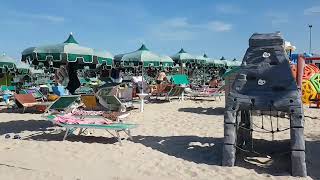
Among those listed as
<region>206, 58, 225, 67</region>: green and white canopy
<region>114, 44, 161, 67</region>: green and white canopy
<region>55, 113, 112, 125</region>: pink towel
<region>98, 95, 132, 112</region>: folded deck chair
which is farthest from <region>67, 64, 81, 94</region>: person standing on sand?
<region>206, 58, 225, 67</region>: green and white canopy

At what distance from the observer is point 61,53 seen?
338 inches

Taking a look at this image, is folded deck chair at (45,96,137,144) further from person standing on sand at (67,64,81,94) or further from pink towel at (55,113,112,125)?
person standing on sand at (67,64,81,94)

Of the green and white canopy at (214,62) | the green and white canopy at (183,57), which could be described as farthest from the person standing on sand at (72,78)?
the green and white canopy at (214,62)

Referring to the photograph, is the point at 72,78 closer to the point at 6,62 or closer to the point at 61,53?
the point at 61,53

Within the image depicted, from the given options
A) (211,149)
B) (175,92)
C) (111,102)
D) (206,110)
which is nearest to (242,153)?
(211,149)

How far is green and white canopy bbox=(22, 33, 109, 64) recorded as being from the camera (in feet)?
28.3

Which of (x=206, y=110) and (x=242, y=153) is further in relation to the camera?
(x=206, y=110)

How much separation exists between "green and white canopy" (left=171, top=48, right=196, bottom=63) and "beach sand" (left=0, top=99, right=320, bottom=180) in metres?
12.8

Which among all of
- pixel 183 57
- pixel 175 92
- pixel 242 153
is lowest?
pixel 242 153

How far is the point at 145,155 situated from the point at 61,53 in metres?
3.50

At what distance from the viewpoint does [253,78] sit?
19.7 feet

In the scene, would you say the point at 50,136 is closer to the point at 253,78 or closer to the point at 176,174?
the point at 176,174

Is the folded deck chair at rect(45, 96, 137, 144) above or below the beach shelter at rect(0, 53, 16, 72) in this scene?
below

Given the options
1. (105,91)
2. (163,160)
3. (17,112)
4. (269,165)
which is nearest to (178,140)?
(163,160)
